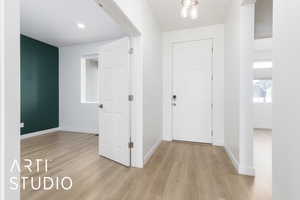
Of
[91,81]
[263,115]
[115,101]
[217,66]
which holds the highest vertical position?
[217,66]

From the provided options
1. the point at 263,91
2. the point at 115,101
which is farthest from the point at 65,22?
the point at 263,91

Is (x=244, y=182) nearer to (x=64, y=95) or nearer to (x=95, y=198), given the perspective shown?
(x=95, y=198)

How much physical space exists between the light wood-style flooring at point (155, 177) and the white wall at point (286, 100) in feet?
2.68

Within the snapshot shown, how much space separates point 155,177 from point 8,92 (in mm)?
1808

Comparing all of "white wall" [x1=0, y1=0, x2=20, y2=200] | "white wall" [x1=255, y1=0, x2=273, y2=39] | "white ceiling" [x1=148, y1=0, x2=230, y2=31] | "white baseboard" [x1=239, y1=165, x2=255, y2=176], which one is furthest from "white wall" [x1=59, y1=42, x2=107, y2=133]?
"white wall" [x1=255, y1=0, x2=273, y2=39]

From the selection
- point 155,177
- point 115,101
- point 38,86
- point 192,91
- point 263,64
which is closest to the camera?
point 155,177

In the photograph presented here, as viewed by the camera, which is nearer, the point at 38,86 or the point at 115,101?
the point at 115,101

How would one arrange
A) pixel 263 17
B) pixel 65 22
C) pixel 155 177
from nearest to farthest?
pixel 155 177, pixel 263 17, pixel 65 22

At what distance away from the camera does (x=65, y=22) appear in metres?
3.07

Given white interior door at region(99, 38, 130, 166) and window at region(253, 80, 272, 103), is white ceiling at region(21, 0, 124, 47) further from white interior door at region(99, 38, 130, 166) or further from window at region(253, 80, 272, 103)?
window at region(253, 80, 272, 103)

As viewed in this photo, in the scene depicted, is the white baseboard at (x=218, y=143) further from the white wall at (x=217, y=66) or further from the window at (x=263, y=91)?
the window at (x=263, y=91)

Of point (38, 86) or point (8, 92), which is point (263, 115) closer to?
point (8, 92)

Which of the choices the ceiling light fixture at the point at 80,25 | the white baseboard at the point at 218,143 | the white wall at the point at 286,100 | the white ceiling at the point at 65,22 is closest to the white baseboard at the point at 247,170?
the white wall at the point at 286,100

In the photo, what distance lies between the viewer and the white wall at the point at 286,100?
0.76m
